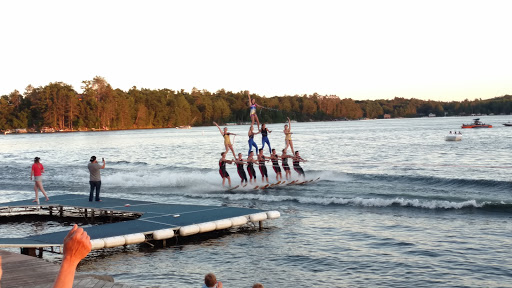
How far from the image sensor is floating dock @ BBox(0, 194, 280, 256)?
46.3 ft

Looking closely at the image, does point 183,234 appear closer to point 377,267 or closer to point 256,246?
point 256,246

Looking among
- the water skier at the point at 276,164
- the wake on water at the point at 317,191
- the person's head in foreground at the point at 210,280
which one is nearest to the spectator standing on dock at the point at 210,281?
the person's head in foreground at the point at 210,280

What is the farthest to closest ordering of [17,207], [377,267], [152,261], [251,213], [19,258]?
[17,207] < [251,213] < [152,261] < [377,267] < [19,258]

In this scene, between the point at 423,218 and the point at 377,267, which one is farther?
the point at 423,218

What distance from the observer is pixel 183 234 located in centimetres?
1530

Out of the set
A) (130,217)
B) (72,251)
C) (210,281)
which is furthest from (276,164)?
(72,251)

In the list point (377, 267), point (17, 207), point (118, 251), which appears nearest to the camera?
point (377, 267)

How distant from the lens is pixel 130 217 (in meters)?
19.1

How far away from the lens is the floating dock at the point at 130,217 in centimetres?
1411

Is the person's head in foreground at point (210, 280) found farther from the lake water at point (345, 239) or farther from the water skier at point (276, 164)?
Answer: the water skier at point (276, 164)

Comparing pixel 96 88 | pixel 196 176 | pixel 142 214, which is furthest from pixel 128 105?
pixel 142 214

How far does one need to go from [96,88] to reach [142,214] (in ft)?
548

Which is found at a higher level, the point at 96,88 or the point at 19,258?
the point at 96,88

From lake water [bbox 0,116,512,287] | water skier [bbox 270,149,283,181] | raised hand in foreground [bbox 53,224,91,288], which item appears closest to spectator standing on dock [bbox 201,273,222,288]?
lake water [bbox 0,116,512,287]
